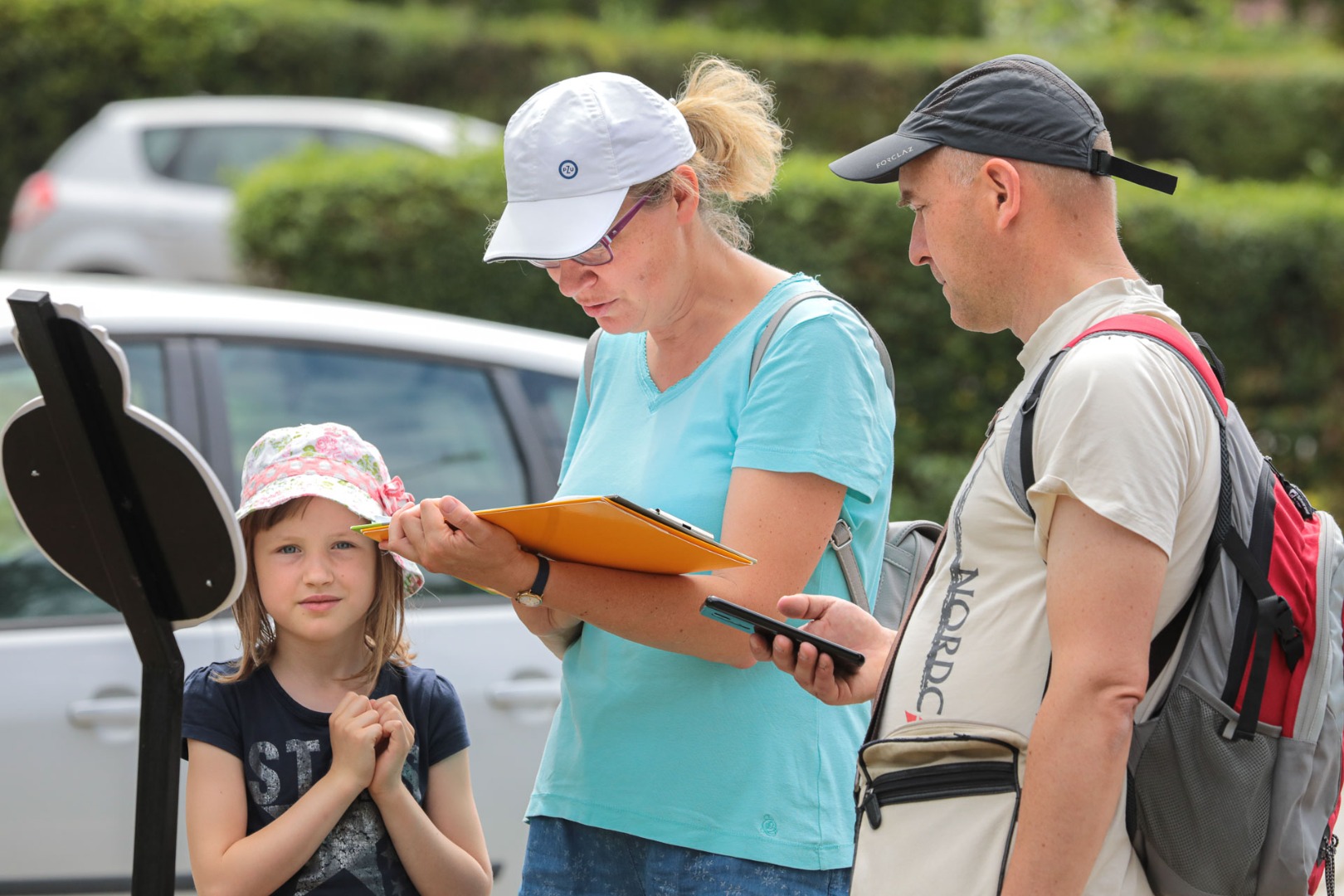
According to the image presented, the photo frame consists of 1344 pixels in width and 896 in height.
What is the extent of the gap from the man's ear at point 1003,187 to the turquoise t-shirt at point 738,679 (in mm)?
363

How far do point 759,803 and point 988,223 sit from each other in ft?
2.80

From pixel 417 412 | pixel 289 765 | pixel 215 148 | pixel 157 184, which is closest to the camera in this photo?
pixel 289 765

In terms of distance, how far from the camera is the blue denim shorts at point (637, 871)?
82.5 inches

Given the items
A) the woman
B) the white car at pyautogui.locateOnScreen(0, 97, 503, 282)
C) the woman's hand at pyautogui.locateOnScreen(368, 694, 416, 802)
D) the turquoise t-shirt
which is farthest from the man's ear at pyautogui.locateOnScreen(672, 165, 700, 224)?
the white car at pyautogui.locateOnScreen(0, 97, 503, 282)

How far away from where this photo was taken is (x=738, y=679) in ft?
7.08

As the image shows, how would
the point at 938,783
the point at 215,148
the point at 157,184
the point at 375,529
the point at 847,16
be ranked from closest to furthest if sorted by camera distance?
the point at 938,783
the point at 375,529
the point at 157,184
the point at 215,148
the point at 847,16

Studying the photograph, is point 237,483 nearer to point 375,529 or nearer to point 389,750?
point 389,750

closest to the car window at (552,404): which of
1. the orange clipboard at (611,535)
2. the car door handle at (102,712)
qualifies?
the car door handle at (102,712)

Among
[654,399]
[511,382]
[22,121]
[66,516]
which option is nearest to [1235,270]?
[511,382]

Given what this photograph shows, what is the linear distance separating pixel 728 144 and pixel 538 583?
0.76 metres

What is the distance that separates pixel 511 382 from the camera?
12.1 ft

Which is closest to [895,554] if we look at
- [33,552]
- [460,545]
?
[460,545]

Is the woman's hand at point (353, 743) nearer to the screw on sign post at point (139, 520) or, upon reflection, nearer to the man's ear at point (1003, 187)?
the screw on sign post at point (139, 520)

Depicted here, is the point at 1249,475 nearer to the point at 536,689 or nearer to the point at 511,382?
the point at 536,689
